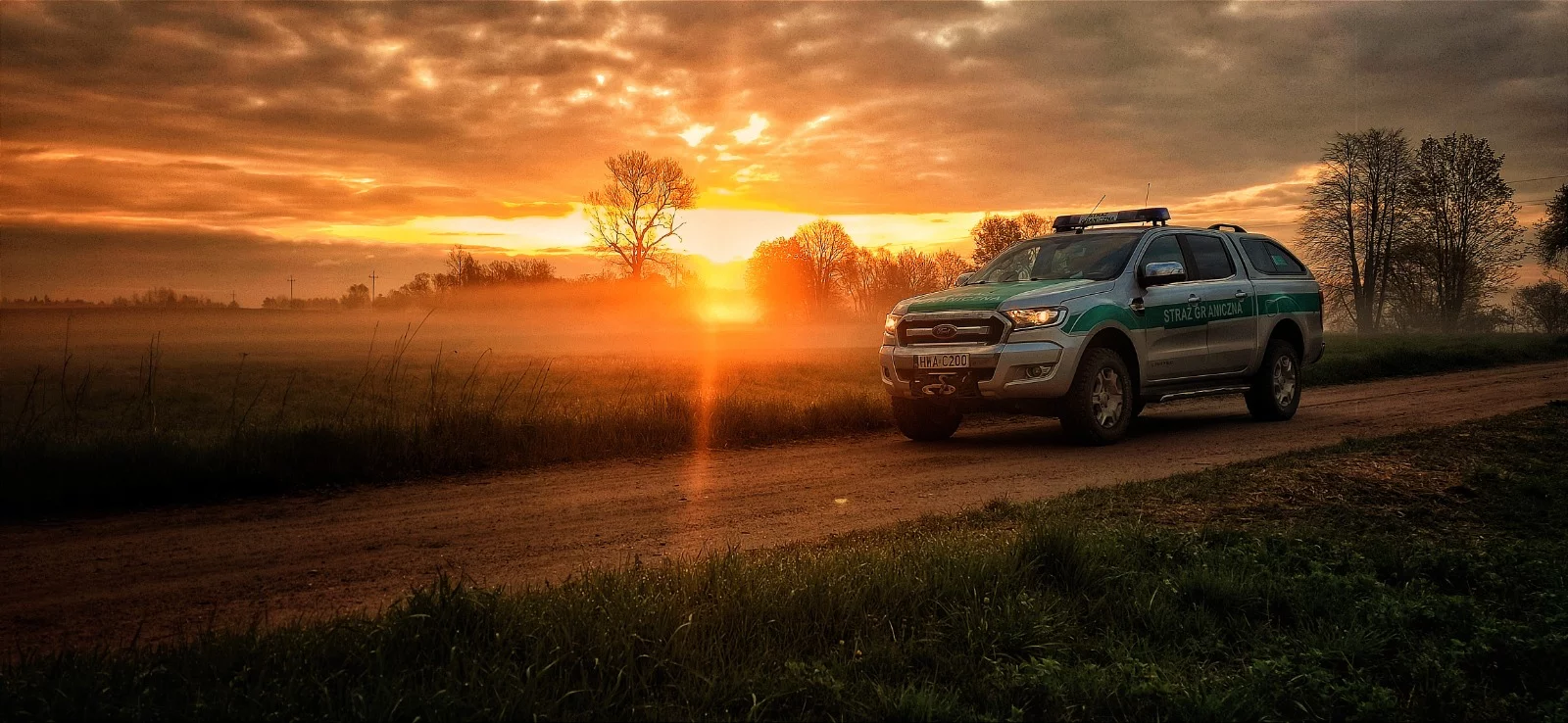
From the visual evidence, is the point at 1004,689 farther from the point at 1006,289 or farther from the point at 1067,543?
the point at 1006,289

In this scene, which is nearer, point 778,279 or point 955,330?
point 955,330

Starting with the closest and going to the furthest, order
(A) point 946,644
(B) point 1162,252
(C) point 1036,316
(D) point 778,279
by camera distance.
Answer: (A) point 946,644 < (C) point 1036,316 < (B) point 1162,252 < (D) point 778,279

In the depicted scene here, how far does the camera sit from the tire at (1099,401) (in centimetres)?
957

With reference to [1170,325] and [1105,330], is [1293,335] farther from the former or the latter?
[1105,330]

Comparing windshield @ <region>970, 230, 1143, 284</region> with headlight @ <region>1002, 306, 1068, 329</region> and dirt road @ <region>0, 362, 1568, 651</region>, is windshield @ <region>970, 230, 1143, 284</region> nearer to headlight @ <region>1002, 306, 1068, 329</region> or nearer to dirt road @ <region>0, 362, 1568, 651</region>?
headlight @ <region>1002, 306, 1068, 329</region>

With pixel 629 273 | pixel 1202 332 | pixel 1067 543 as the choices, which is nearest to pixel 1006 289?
pixel 1202 332

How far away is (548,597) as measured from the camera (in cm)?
378

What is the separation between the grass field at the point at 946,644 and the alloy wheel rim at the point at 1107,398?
4.76 m

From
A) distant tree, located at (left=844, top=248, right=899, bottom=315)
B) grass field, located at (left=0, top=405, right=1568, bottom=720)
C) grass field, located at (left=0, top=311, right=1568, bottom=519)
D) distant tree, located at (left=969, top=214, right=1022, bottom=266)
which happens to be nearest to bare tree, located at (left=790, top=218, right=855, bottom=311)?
distant tree, located at (left=844, top=248, right=899, bottom=315)

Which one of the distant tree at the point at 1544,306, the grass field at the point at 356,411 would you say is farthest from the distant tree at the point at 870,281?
the distant tree at the point at 1544,306

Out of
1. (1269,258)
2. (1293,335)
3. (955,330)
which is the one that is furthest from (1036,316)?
(1293,335)

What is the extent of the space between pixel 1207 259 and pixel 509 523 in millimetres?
9101

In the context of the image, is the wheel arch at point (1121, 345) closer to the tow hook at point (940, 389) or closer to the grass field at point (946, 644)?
the tow hook at point (940, 389)

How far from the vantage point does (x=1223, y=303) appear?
37.2ft
